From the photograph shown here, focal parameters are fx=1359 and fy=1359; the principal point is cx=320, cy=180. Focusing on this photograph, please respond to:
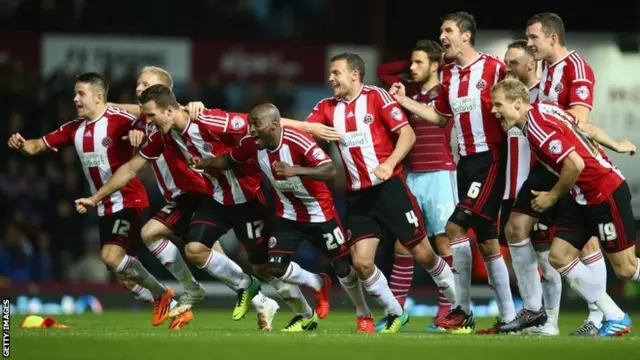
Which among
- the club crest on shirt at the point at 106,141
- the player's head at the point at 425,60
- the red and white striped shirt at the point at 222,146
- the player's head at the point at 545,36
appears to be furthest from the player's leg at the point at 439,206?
the club crest on shirt at the point at 106,141

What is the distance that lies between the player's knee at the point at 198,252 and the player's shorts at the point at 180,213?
51 centimetres

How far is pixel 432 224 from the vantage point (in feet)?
40.9

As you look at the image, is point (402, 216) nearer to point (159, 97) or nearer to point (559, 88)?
point (559, 88)

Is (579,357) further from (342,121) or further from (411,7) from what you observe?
(411,7)

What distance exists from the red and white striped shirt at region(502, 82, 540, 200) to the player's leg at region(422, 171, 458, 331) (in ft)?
5.51

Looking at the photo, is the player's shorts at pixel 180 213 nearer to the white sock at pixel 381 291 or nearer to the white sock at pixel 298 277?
the white sock at pixel 298 277

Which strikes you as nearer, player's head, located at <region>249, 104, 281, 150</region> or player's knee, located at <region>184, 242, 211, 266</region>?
player's head, located at <region>249, 104, 281, 150</region>

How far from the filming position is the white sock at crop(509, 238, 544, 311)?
1063 cm

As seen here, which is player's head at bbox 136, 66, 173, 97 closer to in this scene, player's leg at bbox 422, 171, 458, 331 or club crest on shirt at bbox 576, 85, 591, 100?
player's leg at bbox 422, 171, 458, 331

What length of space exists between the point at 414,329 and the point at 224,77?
27.6 feet

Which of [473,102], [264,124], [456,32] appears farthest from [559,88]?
[264,124]

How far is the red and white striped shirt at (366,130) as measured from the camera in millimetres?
11164

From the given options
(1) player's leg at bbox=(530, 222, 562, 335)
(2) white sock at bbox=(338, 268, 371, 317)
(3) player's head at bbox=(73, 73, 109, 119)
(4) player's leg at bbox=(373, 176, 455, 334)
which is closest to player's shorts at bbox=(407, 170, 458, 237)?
(4) player's leg at bbox=(373, 176, 455, 334)

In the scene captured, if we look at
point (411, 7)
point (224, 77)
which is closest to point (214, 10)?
point (224, 77)
